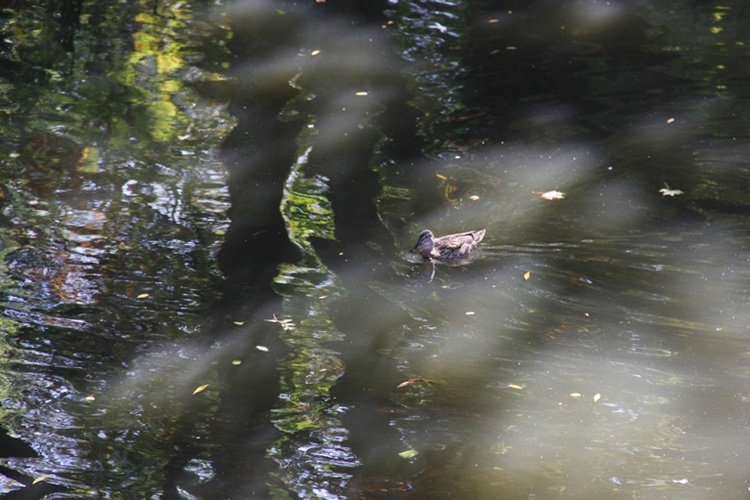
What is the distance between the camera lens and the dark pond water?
439 centimetres

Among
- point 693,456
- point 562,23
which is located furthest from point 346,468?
point 562,23

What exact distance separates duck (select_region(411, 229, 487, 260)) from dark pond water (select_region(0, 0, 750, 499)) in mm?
125

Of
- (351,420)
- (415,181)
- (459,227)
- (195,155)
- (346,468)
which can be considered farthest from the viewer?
(195,155)

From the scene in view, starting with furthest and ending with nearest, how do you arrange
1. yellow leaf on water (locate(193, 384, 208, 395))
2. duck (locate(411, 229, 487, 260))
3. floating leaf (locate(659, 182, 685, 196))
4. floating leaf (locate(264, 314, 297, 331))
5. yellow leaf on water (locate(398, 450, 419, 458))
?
floating leaf (locate(659, 182, 685, 196)) < duck (locate(411, 229, 487, 260)) < floating leaf (locate(264, 314, 297, 331)) < yellow leaf on water (locate(193, 384, 208, 395)) < yellow leaf on water (locate(398, 450, 419, 458))

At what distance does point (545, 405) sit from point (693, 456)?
2.64 feet

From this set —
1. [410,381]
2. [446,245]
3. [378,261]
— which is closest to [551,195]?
[446,245]

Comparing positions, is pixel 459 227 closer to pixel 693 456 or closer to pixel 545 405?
pixel 545 405

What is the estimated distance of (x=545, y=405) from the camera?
465 centimetres

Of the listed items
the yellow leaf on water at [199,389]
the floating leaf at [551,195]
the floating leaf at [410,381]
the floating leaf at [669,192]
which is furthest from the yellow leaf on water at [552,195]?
the yellow leaf on water at [199,389]

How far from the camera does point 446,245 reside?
18.9 ft

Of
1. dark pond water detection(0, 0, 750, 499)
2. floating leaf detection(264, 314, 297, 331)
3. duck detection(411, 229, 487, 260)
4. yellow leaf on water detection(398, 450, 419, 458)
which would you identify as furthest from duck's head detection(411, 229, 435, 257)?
yellow leaf on water detection(398, 450, 419, 458)

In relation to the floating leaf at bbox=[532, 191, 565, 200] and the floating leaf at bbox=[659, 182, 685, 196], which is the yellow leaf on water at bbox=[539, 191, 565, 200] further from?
the floating leaf at bbox=[659, 182, 685, 196]

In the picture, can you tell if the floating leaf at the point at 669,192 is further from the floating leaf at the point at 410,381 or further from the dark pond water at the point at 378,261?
the floating leaf at the point at 410,381

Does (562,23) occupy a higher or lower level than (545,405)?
higher
